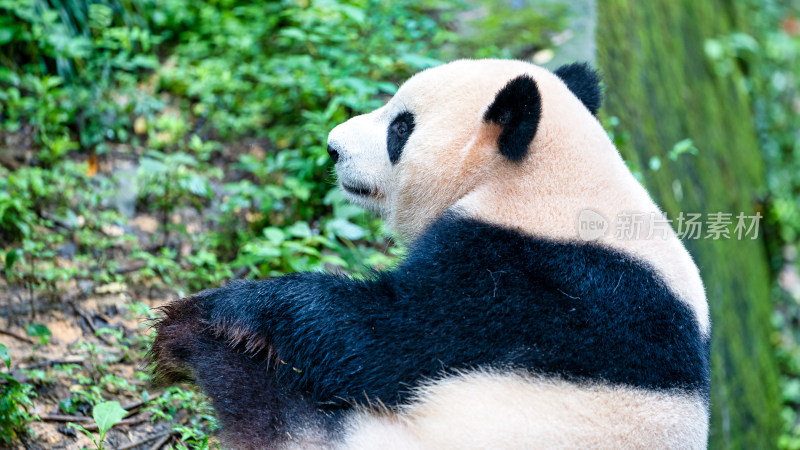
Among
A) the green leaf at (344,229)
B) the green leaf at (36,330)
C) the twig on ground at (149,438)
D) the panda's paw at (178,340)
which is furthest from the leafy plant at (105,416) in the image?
the green leaf at (344,229)

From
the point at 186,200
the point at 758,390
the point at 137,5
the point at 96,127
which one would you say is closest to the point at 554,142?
the point at 186,200

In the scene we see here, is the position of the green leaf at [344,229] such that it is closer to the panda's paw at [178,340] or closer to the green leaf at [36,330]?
the panda's paw at [178,340]

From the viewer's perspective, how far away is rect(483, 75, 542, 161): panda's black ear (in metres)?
2.43

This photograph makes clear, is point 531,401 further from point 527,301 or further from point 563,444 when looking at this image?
point 527,301

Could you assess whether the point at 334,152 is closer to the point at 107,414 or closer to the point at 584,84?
the point at 584,84

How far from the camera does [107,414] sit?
240 cm

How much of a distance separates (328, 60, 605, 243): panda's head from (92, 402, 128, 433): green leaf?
48.1 inches

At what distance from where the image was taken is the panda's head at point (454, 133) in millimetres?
2490

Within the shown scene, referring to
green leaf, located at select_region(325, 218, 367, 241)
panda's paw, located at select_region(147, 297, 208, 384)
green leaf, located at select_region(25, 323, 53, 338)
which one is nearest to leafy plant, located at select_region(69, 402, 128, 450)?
panda's paw, located at select_region(147, 297, 208, 384)

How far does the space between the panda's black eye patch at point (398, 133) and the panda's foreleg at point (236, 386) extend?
953 mm

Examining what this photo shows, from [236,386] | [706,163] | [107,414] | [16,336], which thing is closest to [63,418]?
[107,414]

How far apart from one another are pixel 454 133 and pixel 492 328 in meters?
0.81

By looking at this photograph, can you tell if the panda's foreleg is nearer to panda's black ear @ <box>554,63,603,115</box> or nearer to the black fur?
the black fur

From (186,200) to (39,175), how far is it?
0.83 m
